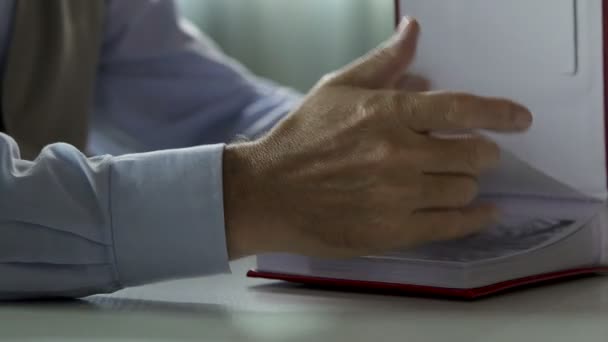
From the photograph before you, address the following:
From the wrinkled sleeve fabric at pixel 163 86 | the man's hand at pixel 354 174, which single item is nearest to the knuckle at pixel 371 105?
the man's hand at pixel 354 174

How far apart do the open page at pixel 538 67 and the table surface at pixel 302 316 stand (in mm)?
94

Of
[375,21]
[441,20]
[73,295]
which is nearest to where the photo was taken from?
[73,295]

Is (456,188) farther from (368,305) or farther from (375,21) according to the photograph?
(375,21)

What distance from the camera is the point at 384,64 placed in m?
0.70

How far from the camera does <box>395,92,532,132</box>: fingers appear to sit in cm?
63

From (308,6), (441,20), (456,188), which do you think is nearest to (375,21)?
(308,6)

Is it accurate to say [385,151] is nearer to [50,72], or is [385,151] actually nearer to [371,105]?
[371,105]

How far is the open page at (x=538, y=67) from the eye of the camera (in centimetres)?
70

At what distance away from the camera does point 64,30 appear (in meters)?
1.13

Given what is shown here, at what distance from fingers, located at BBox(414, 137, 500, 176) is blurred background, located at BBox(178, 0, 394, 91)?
1.50 meters

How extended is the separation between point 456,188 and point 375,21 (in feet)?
5.04

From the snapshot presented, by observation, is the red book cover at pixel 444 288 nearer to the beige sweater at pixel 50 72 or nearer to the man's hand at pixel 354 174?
the man's hand at pixel 354 174

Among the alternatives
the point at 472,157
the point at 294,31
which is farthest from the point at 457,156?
the point at 294,31

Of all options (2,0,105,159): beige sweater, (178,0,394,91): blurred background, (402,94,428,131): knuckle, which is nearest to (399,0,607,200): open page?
(402,94,428,131): knuckle
